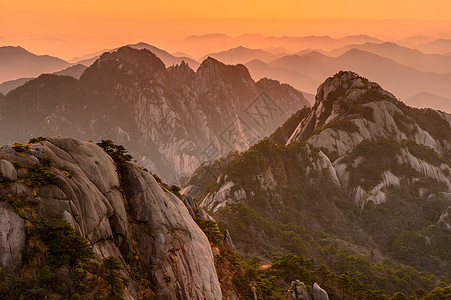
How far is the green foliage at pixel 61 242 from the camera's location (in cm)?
A: 2438

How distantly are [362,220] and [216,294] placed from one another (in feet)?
270

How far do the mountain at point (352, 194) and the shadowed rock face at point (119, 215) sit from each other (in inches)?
1728

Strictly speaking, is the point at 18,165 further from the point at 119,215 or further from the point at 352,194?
the point at 352,194

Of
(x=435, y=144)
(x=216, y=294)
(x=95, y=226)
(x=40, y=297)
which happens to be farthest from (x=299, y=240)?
(x=435, y=144)

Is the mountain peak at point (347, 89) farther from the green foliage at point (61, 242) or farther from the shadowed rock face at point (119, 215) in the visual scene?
the green foliage at point (61, 242)

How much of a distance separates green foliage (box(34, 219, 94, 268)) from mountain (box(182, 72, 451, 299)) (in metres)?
54.0

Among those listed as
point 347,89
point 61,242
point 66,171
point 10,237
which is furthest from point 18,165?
point 347,89

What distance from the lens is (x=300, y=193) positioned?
114 metres

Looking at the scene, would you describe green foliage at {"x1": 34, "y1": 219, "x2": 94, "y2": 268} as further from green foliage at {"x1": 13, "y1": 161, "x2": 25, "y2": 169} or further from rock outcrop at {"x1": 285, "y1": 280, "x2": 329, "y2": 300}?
rock outcrop at {"x1": 285, "y1": 280, "x2": 329, "y2": 300}

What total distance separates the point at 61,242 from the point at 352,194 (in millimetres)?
102805

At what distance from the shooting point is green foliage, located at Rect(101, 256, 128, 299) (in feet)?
84.8

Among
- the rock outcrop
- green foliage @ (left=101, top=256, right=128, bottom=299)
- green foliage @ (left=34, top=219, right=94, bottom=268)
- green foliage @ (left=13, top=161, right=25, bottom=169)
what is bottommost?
the rock outcrop

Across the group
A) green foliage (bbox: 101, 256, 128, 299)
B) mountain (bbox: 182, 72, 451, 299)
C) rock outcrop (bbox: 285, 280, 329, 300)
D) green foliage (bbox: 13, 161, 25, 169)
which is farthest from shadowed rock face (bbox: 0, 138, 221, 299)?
mountain (bbox: 182, 72, 451, 299)

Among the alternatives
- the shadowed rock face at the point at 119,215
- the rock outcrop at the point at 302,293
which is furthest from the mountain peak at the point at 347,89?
the shadowed rock face at the point at 119,215
